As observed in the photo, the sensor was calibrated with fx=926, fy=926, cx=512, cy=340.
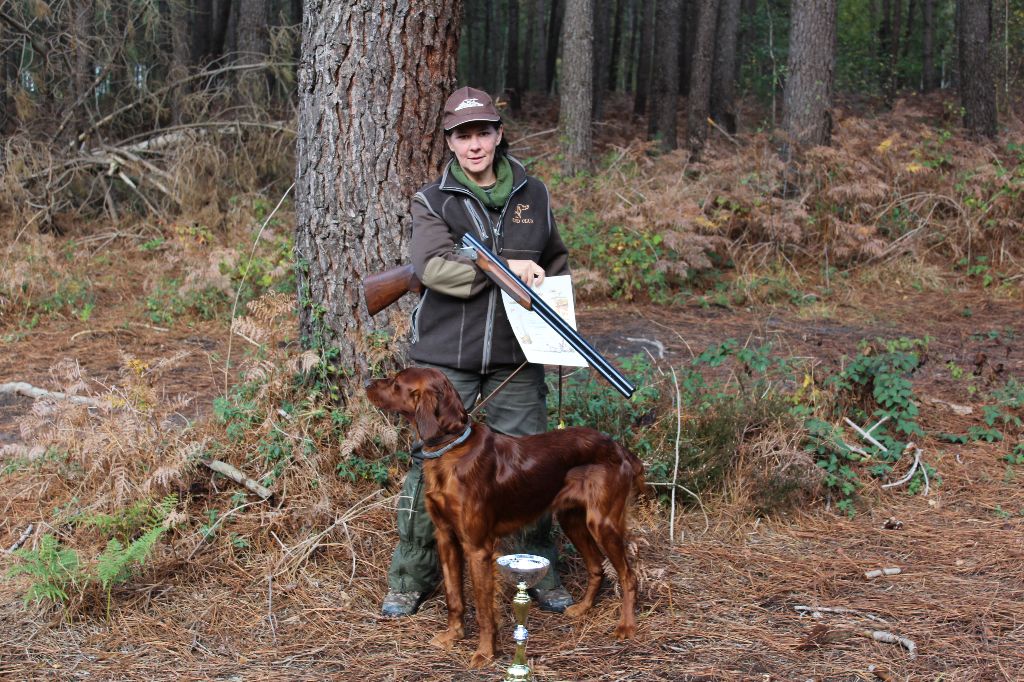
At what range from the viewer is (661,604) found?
432 centimetres

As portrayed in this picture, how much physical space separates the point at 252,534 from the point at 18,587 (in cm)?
107

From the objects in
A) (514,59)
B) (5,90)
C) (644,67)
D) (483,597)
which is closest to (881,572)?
(483,597)

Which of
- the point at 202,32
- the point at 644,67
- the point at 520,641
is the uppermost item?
the point at 644,67

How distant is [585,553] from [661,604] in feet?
1.47

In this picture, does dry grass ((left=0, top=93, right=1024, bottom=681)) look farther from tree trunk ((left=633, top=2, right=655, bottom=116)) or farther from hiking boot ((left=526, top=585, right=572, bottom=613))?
tree trunk ((left=633, top=2, right=655, bottom=116))

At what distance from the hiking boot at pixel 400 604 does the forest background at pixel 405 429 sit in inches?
3.0

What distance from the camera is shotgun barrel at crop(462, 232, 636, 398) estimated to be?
384 cm

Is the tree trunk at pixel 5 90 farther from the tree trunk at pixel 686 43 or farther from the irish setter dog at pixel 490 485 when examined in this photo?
the tree trunk at pixel 686 43

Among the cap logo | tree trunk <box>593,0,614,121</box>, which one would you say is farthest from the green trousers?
tree trunk <box>593,0,614,121</box>

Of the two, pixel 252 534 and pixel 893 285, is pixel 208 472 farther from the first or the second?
pixel 893 285

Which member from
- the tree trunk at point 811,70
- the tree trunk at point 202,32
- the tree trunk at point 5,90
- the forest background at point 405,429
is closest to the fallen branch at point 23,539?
the forest background at point 405,429

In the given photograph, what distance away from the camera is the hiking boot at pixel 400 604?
4254mm

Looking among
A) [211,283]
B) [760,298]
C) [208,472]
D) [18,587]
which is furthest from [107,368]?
[760,298]

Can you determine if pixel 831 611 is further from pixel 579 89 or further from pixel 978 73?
pixel 978 73
